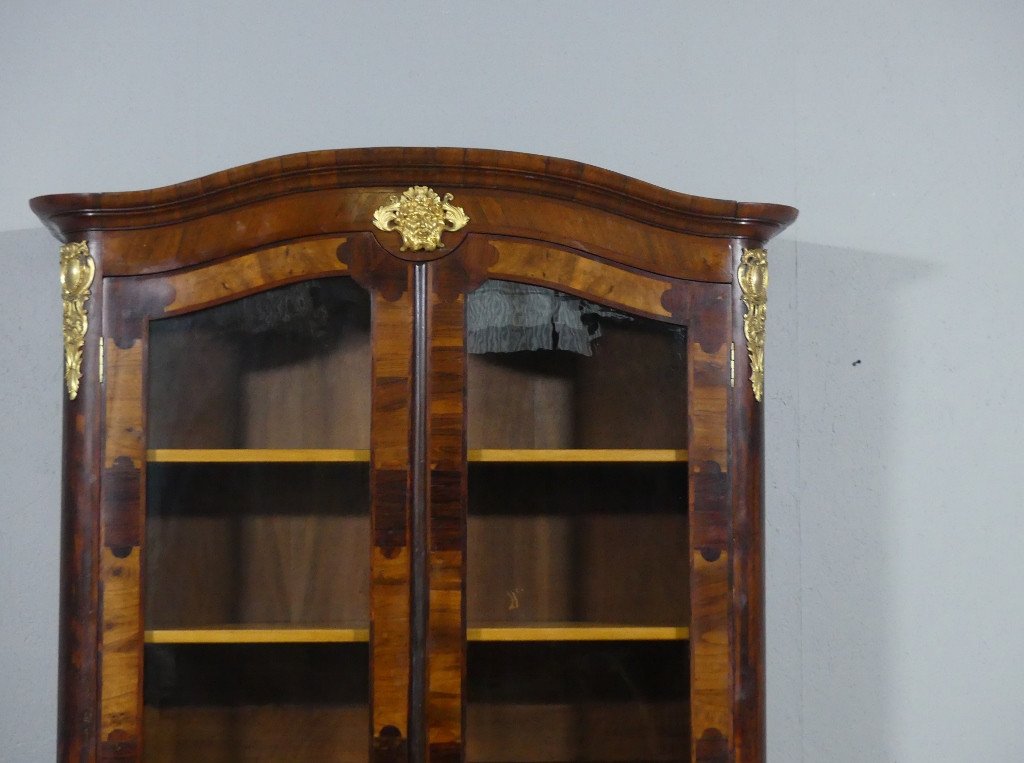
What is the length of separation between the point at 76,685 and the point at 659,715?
0.72 meters

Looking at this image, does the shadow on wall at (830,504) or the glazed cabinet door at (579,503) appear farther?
the shadow on wall at (830,504)

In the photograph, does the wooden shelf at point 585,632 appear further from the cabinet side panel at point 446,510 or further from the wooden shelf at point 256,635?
the wooden shelf at point 256,635

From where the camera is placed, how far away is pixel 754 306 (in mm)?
1342

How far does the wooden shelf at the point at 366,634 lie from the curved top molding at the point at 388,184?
0.51m

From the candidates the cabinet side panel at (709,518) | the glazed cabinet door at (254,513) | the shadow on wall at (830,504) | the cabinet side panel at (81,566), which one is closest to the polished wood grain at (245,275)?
the glazed cabinet door at (254,513)

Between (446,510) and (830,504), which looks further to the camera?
(830,504)

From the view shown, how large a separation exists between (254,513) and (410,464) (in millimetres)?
216

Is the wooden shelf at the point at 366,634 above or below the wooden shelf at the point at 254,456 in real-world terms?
below

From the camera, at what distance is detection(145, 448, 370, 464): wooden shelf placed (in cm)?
131

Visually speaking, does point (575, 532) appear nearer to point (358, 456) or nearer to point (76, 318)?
point (358, 456)

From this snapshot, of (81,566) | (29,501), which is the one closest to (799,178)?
(81,566)

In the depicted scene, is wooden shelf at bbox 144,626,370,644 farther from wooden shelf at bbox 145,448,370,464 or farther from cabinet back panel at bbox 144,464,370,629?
wooden shelf at bbox 145,448,370,464

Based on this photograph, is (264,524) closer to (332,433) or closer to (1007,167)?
(332,433)

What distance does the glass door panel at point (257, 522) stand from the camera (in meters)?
1.30
